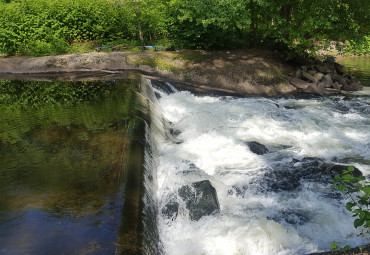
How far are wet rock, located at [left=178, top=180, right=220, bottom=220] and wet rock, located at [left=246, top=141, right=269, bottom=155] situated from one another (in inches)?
96.8

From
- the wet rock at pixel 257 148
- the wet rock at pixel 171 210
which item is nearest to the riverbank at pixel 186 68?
the wet rock at pixel 257 148

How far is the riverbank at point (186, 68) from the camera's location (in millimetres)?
13242

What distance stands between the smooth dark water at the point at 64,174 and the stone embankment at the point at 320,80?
26.2 feet

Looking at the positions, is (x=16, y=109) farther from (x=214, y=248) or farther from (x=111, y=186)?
(x=214, y=248)

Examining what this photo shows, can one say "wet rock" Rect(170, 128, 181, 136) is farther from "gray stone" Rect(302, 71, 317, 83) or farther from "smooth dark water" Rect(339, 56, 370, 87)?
"smooth dark water" Rect(339, 56, 370, 87)

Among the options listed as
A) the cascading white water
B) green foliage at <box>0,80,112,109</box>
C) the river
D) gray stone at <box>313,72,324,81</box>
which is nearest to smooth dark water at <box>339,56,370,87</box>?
gray stone at <box>313,72,324,81</box>

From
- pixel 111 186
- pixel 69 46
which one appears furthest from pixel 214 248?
pixel 69 46

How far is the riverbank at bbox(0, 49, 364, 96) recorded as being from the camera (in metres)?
13.2

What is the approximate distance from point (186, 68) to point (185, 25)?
8.19 ft

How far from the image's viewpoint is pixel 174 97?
11.8 m

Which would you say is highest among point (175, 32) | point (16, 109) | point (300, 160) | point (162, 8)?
point (162, 8)

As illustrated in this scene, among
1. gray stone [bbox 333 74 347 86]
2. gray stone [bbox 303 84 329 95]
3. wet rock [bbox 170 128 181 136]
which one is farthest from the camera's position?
gray stone [bbox 333 74 347 86]

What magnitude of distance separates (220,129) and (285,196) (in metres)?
3.33

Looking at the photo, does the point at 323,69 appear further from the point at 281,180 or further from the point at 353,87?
the point at 281,180
